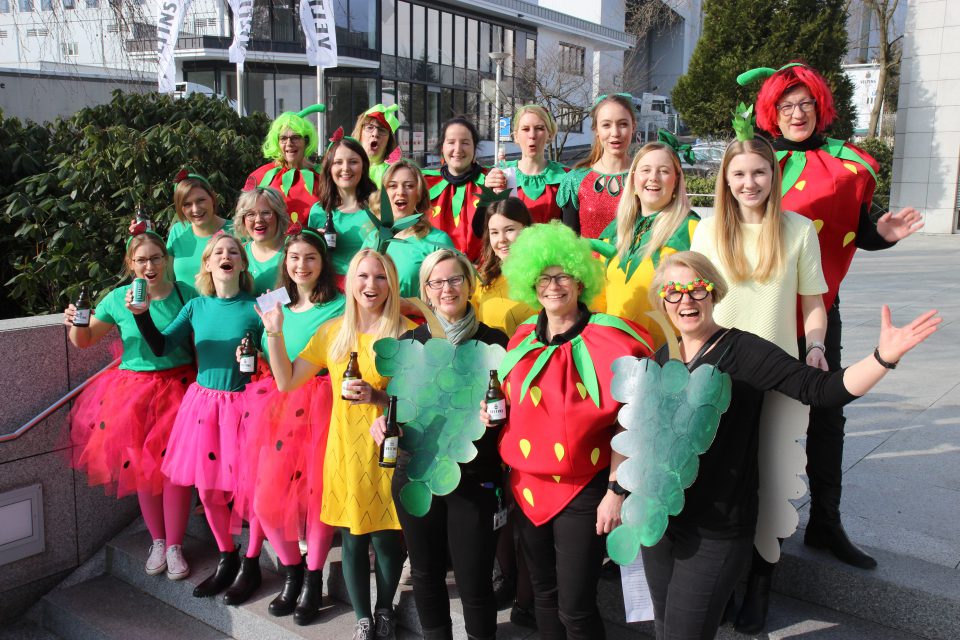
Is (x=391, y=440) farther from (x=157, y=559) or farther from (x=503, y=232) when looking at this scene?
(x=157, y=559)

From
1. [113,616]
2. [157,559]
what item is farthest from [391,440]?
[113,616]

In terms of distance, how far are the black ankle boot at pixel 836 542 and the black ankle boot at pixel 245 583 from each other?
268cm

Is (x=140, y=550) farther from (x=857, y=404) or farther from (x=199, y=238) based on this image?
(x=857, y=404)

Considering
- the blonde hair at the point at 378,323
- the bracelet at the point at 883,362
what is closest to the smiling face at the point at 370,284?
the blonde hair at the point at 378,323

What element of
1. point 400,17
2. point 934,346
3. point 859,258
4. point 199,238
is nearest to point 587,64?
point 400,17

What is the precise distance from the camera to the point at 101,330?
4.35 meters

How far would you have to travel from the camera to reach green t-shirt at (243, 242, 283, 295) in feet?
13.6

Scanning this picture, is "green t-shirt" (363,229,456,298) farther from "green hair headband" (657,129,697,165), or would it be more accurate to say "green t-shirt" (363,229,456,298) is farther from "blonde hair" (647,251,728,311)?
"blonde hair" (647,251,728,311)

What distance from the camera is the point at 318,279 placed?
12.6 feet

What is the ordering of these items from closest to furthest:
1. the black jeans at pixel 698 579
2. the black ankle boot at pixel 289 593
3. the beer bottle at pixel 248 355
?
the black jeans at pixel 698 579
the beer bottle at pixel 248 355
the black ankle boot at pixel 289 593

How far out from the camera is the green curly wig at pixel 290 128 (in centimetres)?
519

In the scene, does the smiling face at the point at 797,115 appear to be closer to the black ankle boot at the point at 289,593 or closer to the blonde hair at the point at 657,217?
the blonde hair at the point at 657,217

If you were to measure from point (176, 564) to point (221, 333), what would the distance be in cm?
137

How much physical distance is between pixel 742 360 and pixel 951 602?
1453mm
